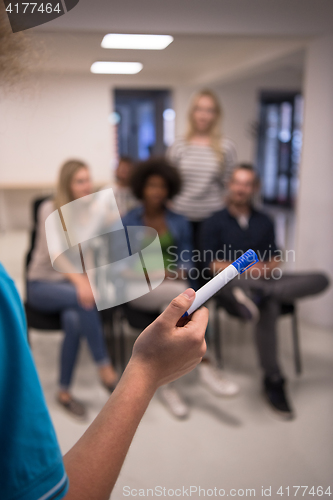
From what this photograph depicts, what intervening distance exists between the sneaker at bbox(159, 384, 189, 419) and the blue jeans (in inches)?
9.0

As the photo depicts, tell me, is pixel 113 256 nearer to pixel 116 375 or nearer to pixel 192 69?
pixel 192 69

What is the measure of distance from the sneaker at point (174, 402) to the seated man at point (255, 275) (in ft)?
0.99

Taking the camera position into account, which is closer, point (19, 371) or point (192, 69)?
point (19, 371)

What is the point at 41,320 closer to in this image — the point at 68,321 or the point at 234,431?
the point at 68,321

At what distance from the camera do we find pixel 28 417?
12.3 inches

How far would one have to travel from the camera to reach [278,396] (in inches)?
56.1

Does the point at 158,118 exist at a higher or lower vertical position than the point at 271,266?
higher

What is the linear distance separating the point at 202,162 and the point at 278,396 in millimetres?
850

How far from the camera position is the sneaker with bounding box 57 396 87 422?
130cm

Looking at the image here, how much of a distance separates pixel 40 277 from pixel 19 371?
98cm

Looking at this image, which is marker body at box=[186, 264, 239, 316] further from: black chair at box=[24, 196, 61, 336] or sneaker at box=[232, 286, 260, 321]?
black chair at box=[24, 196, 61, 336]

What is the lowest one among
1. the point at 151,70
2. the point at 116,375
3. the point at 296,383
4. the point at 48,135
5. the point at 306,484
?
the point at 296,383

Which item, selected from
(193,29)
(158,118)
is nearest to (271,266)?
(193,29)

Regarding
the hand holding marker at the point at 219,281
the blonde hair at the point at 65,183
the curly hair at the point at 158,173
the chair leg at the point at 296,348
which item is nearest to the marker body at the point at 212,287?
the hand holding marker at the point at 219,281
